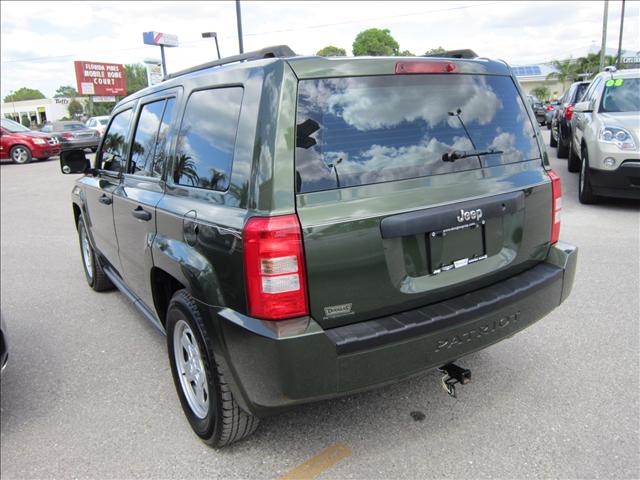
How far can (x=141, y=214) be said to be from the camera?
3.07 metres

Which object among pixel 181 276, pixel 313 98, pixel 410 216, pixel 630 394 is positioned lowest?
pixel 630 394

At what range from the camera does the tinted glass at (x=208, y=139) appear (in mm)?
2363

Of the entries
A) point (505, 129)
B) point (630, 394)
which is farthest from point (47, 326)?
point (630, 394)

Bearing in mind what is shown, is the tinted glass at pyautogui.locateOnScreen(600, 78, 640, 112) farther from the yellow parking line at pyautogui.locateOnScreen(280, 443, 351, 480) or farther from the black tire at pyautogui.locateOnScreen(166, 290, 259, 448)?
the black tire at pyautogui.locateOnScreen(166, 290, 259, 448)

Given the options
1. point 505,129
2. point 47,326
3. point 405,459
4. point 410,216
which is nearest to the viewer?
point 410,216

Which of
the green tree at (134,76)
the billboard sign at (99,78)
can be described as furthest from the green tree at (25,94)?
the billboard sign at (99,78)

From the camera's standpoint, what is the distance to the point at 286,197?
2.09m

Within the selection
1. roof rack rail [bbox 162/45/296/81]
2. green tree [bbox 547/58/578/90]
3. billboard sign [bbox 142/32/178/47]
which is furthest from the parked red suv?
green tree [bbox 547/58/578/90]

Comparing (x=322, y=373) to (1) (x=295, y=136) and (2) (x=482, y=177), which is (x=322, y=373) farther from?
(2) (x=482, y=177)

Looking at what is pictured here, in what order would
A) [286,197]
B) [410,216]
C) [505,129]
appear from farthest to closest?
1. [505,129]
2. [410,216]
3. [286,197]

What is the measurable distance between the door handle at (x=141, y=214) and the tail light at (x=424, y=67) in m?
1.64

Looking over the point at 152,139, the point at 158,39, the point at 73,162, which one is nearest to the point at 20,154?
the point at 158,39

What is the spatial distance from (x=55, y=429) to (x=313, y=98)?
2.39 m

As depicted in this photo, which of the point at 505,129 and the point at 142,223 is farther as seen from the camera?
the point at 142,223
